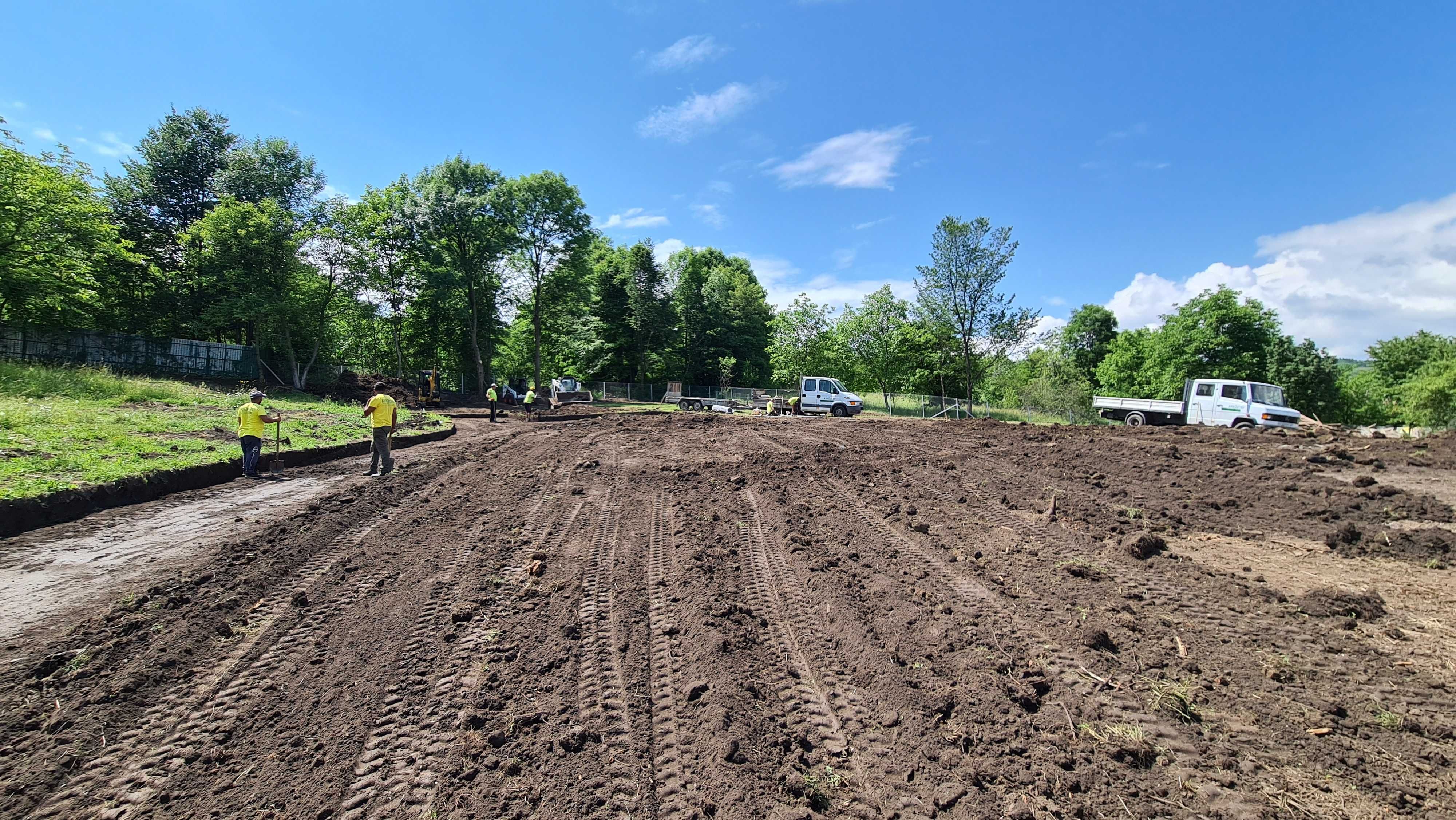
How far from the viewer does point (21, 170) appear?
58.8 ft

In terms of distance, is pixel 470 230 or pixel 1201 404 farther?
pixel 470 230

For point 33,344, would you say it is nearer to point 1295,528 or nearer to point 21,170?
point 21,170

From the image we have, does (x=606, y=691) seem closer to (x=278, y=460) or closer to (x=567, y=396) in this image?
(x=278, y=460)

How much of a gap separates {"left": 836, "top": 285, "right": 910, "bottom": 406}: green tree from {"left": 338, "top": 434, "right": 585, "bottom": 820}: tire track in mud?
41525 mm

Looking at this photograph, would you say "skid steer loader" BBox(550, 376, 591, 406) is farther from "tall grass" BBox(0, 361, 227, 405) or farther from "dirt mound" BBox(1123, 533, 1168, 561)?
"dirt mound" BBox(1123, 533, 1168, 561)

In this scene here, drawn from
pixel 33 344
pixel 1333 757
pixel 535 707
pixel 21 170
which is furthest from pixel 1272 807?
pixel 33 344

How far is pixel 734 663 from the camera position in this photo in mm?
3596

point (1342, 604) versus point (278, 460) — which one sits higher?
point (278, 460)

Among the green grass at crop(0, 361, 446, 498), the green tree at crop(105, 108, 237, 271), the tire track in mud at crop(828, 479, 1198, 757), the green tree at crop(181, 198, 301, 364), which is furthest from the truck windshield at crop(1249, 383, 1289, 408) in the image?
the green tree at crop(105, 108, 237, 271)

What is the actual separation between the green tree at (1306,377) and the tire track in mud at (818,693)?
52.4 m

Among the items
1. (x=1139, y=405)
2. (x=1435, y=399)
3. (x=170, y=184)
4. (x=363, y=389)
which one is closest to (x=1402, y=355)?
(x=1435, y=399)

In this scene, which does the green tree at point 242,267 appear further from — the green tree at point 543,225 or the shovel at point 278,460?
the shovel at point 278,460

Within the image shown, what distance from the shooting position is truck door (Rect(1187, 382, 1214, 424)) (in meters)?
20.8

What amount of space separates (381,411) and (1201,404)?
90.0 ft
